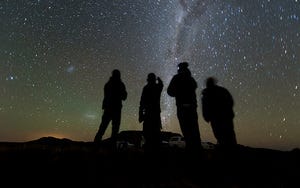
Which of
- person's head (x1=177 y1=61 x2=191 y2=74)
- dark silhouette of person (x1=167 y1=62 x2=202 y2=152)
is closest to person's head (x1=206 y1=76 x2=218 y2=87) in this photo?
dark silhouette of person (x1=167 y1=62 x2=202 y2=152)

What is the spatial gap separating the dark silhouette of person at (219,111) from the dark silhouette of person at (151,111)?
4.11 feet

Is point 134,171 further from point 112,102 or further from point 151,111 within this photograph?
point 112,102

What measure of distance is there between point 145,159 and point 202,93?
79.0 inches

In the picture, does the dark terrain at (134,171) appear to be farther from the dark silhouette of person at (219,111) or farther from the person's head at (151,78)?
the person's head at (151,78)

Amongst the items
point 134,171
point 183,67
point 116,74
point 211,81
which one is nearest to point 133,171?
point 134,171

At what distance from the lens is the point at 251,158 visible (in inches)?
344

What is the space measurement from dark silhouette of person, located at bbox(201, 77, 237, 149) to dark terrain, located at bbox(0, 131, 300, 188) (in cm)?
35

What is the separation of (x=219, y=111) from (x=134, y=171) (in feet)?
7.21

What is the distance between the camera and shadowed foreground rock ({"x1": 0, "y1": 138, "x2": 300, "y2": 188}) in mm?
5309

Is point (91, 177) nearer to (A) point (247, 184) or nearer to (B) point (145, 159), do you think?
(B) point (145, 159)

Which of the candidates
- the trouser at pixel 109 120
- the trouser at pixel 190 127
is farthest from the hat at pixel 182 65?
the trouser at pixel 109 120

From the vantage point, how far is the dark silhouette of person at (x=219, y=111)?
22.3ft

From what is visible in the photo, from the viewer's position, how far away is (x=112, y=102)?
853cm

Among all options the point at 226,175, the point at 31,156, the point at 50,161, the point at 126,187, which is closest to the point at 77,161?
the point at 50,161
